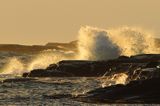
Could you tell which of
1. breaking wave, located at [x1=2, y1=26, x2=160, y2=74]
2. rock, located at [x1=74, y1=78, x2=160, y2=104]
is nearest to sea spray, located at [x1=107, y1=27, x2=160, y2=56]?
breaking wave, located at [x1=2, y1=26, x2=160, y2=74]

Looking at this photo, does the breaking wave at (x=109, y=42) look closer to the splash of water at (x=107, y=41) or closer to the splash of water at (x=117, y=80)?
the splash of water at (x=107, y=41)

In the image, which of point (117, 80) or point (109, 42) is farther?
point (109, 42)

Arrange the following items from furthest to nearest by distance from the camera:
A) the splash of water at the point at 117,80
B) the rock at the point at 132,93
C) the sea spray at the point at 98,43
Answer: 1. the sea spray at the point at 98,43
2. the splash of water at the point at 117,80
3. the rock at the point at 132,93

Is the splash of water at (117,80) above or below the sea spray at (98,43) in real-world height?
below

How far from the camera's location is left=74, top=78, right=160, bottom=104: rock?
161 feet

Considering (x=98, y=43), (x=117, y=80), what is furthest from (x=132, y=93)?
(x=98, y=43)

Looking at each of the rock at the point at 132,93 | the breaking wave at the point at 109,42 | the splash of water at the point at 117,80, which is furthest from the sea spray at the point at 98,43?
the rock at the point at 132,93

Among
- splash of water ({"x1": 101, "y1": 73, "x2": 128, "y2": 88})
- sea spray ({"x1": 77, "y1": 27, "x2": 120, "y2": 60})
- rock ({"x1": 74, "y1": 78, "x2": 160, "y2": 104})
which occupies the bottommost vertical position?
rock ({"x1": 74, "y1": 78, "x2": 160, "y2": 104})

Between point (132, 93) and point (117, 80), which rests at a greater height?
point (117, 80)

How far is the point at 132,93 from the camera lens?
50062 mm

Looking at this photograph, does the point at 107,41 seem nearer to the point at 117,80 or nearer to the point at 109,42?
the point at 109,42

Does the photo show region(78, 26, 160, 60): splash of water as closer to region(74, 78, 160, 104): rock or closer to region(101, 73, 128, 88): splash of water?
region(101, 73, 128, 88): splash of water

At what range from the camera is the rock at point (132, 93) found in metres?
48.9

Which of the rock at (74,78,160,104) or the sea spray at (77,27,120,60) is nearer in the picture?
the rock at (74,78,160,104)
